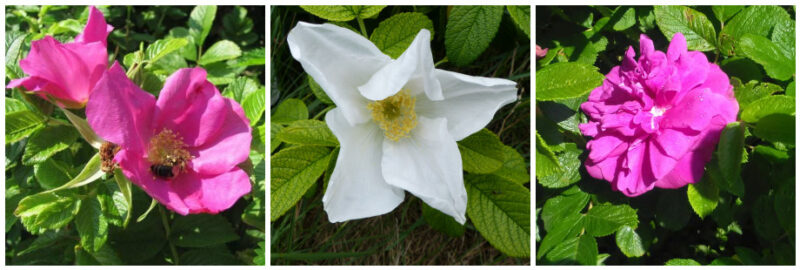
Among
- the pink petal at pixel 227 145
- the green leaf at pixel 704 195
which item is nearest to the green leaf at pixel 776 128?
the green leaf at pixel 704 195

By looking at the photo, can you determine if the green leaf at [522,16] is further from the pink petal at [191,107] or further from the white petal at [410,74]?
the pink petal at [191,107]

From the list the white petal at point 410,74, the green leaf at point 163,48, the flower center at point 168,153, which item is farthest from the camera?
the green leaf at point 163,48

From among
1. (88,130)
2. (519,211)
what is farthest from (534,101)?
(88,130)

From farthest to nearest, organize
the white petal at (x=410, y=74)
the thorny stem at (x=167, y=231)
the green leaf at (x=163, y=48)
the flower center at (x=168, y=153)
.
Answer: the thorny stem at (x=167, y=231), the green leaf at (x=163, y=48), the flower center at (x=168, y=153), the white petal at (x=410, y=74)

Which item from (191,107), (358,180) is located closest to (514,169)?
(358,180)

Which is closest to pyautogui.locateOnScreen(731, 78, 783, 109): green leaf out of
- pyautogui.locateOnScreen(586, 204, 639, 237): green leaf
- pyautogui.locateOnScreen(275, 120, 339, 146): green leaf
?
pyautogui.locateOnScreen(586, 204, 639, 237): green leaf

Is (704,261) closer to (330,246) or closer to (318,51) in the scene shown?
(330,246)
